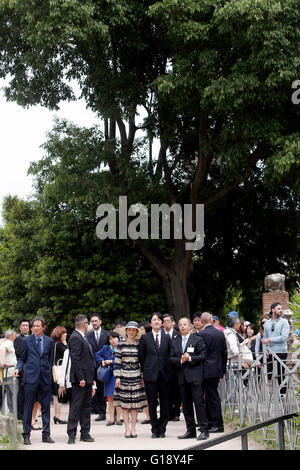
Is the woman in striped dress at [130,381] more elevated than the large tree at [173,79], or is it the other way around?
the large tree at [173,79]

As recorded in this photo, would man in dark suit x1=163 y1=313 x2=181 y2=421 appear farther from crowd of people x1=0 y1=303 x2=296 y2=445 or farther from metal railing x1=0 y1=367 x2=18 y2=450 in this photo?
metal railing x1=0 y1=367 x2=18 y2=450

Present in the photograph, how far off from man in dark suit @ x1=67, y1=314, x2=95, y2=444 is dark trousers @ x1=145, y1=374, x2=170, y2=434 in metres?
0.98

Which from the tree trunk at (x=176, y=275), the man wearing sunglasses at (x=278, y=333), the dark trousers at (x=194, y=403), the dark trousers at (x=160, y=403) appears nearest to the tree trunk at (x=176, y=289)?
the tree trunk at (x=176, y=275)

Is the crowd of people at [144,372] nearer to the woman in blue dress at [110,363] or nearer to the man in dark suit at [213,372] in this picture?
the man in dark suit at [213,372]

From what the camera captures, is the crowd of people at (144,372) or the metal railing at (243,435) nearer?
the metal railing at (243,435)

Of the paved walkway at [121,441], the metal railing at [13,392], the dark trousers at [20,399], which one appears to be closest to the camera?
the paved walkway at [121,441]

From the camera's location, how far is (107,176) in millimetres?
24125

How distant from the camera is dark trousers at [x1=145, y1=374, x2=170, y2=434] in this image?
1166cm

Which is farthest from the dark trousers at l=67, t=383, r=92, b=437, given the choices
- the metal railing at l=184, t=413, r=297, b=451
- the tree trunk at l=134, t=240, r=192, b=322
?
the tree trunk at l=134, t=240, r=192, b=322

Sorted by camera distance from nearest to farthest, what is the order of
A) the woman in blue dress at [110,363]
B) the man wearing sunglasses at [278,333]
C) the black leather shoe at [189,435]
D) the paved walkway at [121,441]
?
the paved walkway at [121,441] → the black leather shoe at [189,435] → the man wearing sunglasses at [278,333] → the woman in blue dress at [110,363]

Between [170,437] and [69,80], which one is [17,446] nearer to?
[170,437]

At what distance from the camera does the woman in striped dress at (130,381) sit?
38.8ft

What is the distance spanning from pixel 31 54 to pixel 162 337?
45.8ft

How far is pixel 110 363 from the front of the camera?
46.8ft
